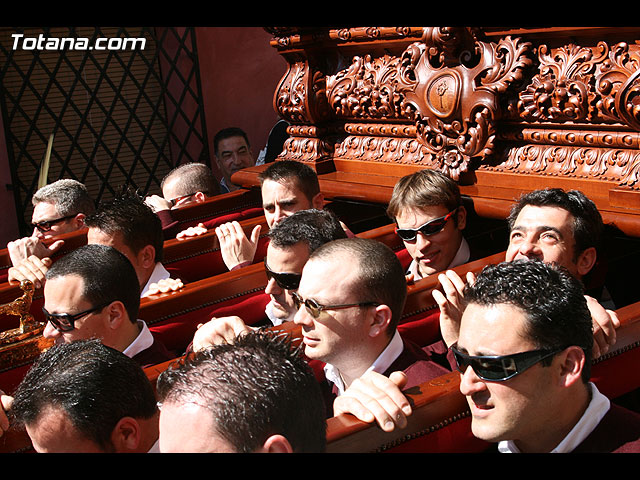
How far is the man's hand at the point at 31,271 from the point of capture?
3470 mm

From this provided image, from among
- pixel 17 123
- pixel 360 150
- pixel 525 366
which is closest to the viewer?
pixel 525 366

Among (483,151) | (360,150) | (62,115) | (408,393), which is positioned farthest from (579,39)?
(62,115)

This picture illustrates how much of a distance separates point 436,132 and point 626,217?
3.02 feet

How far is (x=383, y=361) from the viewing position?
2230 millimetres

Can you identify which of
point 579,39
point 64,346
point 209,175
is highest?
point 579,39

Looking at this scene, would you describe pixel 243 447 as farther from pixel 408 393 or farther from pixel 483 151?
pixel 483 151

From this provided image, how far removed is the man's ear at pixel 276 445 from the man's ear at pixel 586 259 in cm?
141

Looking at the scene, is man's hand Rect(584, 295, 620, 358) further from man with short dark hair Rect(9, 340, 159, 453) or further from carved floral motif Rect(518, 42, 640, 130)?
man with short dark hair Rect(9, 340, 159, 453)

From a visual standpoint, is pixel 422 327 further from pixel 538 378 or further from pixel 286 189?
pixel 286 189

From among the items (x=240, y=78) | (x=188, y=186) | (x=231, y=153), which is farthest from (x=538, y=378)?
(x=240, y=78)

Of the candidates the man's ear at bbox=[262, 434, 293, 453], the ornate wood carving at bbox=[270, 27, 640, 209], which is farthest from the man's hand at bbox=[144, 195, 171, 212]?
the man's ear at bbox=[262, 434, 293, 453]

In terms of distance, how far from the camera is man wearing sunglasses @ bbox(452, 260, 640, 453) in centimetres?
166

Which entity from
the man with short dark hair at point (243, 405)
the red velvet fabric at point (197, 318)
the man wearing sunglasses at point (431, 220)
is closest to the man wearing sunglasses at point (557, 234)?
the man wearing sunglasses at point (431, 220)

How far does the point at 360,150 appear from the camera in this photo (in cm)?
385
